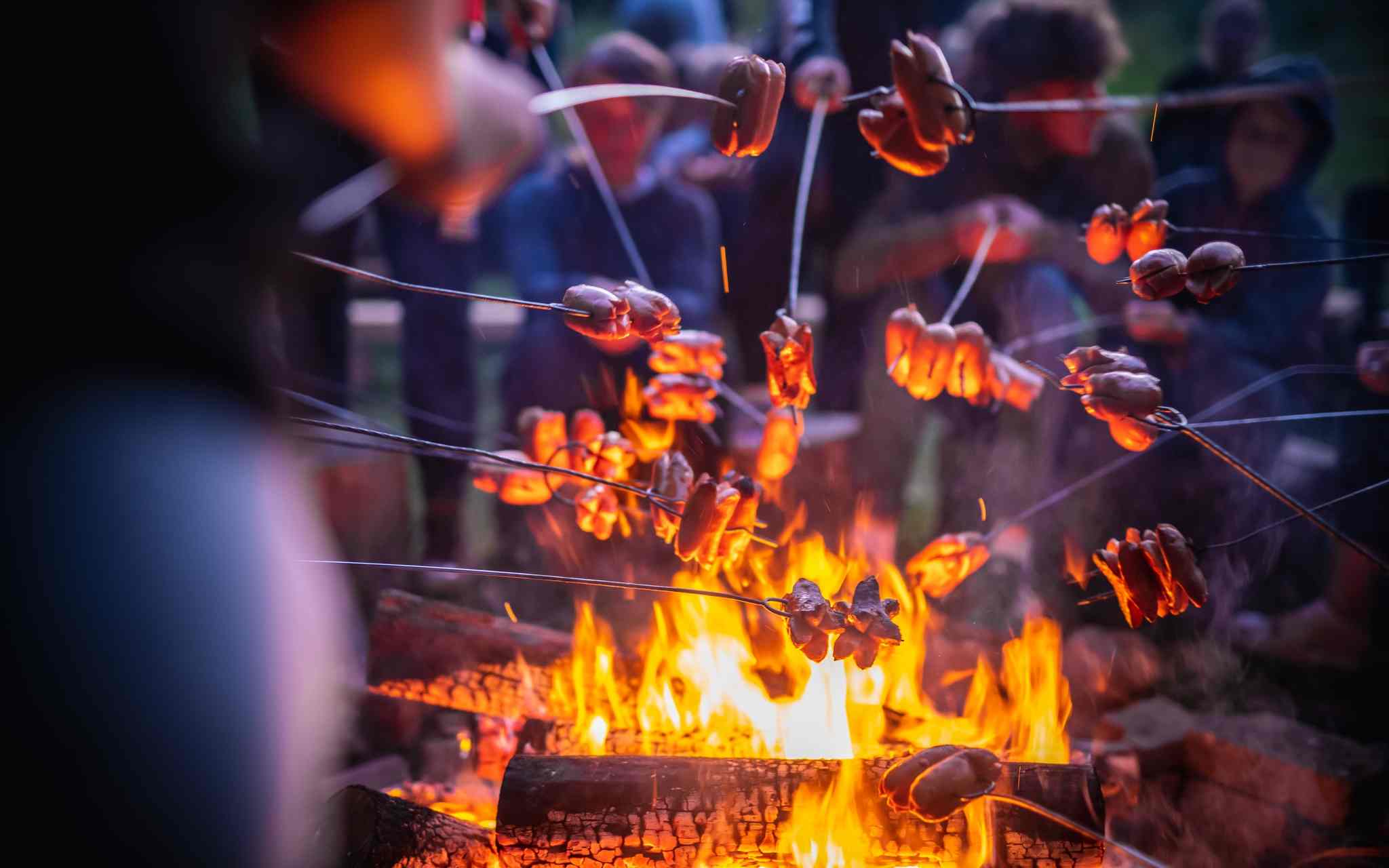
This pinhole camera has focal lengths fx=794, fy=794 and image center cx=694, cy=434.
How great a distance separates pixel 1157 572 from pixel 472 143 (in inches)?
45.7

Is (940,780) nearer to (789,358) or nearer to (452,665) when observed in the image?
(789,358)

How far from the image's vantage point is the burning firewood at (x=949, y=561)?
5.12ft

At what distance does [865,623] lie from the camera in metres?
1.23

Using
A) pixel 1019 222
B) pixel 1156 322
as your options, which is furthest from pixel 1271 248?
pixel 1019 222

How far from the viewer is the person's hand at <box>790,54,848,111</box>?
2400 millimetres

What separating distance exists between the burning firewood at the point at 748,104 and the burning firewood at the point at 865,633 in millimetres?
762

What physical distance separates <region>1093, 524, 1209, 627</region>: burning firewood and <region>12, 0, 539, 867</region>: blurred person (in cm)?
117

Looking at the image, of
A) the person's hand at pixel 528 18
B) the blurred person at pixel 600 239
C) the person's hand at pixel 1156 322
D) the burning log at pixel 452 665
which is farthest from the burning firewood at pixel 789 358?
the blurred person at pixel 600 239

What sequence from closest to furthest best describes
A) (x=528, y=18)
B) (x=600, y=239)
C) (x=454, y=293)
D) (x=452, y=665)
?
(x=454, y=293), (x=452, y=665), (x=528, y=18), (x=600, y=239)

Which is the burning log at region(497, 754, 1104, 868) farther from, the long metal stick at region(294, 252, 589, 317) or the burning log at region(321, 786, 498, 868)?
the long metal stick at region(294, 252, 589, 317)

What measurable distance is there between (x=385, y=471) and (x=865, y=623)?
7.42 feet

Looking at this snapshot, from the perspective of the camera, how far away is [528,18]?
2.03 m

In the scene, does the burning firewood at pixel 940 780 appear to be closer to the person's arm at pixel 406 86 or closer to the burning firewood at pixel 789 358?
the burning firewood at pixel 789 358

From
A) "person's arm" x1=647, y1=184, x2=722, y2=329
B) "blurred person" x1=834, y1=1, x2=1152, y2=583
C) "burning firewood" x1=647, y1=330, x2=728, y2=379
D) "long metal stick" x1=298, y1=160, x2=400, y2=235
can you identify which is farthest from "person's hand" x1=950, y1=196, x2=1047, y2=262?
"long metal stick" x1=298, y1=160, x2=400, y2=235
